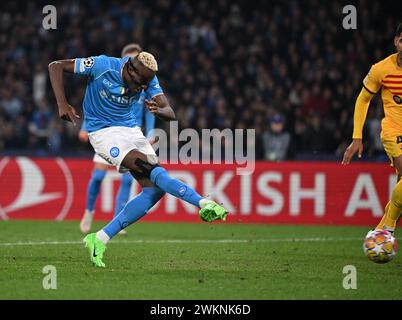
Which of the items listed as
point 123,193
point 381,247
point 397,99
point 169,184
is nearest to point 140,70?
point 169,184

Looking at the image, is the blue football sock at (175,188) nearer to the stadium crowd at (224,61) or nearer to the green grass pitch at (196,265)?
the green grass pitch at (196,265)

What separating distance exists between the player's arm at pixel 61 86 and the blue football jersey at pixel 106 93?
0.10 m

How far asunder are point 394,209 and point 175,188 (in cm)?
230

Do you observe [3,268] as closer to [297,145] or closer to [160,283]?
[160,283]

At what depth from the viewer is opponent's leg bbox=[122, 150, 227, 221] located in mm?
7738

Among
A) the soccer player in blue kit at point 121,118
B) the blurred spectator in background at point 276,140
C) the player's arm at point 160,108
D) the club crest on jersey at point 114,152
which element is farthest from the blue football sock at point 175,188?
the blurred spectator in background at point 276,140

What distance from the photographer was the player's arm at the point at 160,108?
8477 mm

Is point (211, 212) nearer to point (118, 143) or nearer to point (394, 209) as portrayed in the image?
point (118, 143)

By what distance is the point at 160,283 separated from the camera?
24.0 feet

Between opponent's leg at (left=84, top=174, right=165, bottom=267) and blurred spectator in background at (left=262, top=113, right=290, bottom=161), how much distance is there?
25.6ft

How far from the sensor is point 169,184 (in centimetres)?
819

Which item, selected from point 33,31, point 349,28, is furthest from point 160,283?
point 33,31

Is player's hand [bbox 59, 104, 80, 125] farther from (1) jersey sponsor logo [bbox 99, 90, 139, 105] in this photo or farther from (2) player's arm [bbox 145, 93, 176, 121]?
(2) player's arm [bbox 145, 93, 176, 121]
